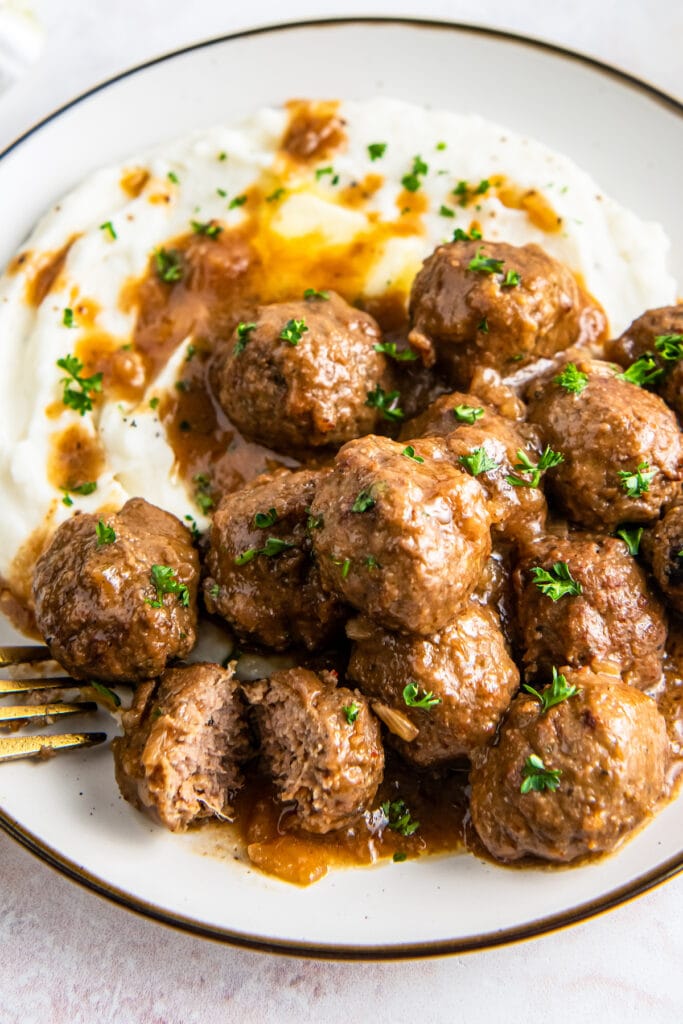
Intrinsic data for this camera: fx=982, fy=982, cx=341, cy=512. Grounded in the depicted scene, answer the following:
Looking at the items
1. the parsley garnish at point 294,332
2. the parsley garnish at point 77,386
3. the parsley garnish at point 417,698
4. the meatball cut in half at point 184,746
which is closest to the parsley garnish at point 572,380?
the parsley garnish at point 294,332

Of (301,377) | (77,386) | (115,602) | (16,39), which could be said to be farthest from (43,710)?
(16,39)

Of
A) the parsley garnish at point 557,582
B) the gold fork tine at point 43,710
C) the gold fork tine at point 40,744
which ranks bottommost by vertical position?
the gold fork tine at point 40,744

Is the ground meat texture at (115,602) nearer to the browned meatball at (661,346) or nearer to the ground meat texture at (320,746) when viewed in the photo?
the ground meat texture at (320,746)

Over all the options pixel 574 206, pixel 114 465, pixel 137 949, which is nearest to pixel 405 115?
pixel 574 206

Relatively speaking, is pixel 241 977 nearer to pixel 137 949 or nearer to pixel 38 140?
pixel 137 949

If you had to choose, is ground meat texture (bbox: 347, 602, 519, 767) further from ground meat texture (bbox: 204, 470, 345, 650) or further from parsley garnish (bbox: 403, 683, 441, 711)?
ground meat texture (bbox: 204, 470, 345, 650)

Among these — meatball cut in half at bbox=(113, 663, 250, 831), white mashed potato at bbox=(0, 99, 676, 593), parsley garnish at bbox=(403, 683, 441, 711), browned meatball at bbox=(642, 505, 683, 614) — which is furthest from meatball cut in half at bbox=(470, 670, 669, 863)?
white mashed potato at bbox=(0, 99, 676, 593)
